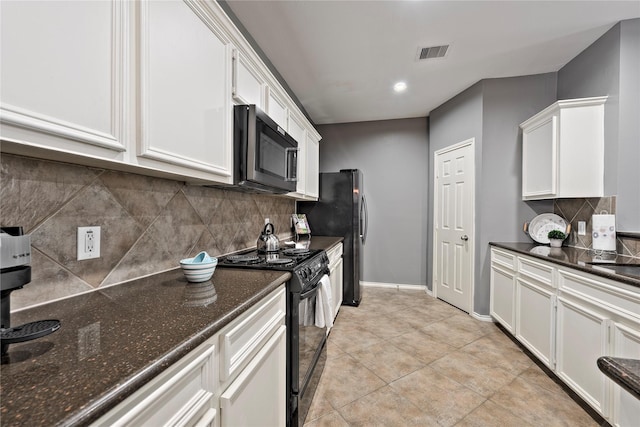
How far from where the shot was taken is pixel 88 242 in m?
1.02

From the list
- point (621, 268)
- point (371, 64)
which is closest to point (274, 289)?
point (621, 268)

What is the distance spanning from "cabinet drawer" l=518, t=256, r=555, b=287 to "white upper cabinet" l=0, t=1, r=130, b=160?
2641mm

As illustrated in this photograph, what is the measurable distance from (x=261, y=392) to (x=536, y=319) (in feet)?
7.22

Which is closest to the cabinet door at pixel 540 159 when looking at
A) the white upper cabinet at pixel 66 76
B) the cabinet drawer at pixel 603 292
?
the cabinet drawer at pixel 603 292

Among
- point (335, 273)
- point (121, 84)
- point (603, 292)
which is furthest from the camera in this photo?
point (335, 273)

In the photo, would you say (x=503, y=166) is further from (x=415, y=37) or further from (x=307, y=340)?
(x=307, y=340)

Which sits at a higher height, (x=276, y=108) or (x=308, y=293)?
(x=276, y=108)

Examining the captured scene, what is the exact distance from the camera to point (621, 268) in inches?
62.7

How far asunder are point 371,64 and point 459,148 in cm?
155

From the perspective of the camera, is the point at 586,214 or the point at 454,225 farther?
the point at 454,225

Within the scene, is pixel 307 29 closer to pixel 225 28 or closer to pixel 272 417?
pixel 225 28

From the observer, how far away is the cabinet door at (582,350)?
4.97ft

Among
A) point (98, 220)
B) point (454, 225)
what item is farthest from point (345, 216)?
point (98, 220)

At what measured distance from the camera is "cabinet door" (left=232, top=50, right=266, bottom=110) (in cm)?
151
